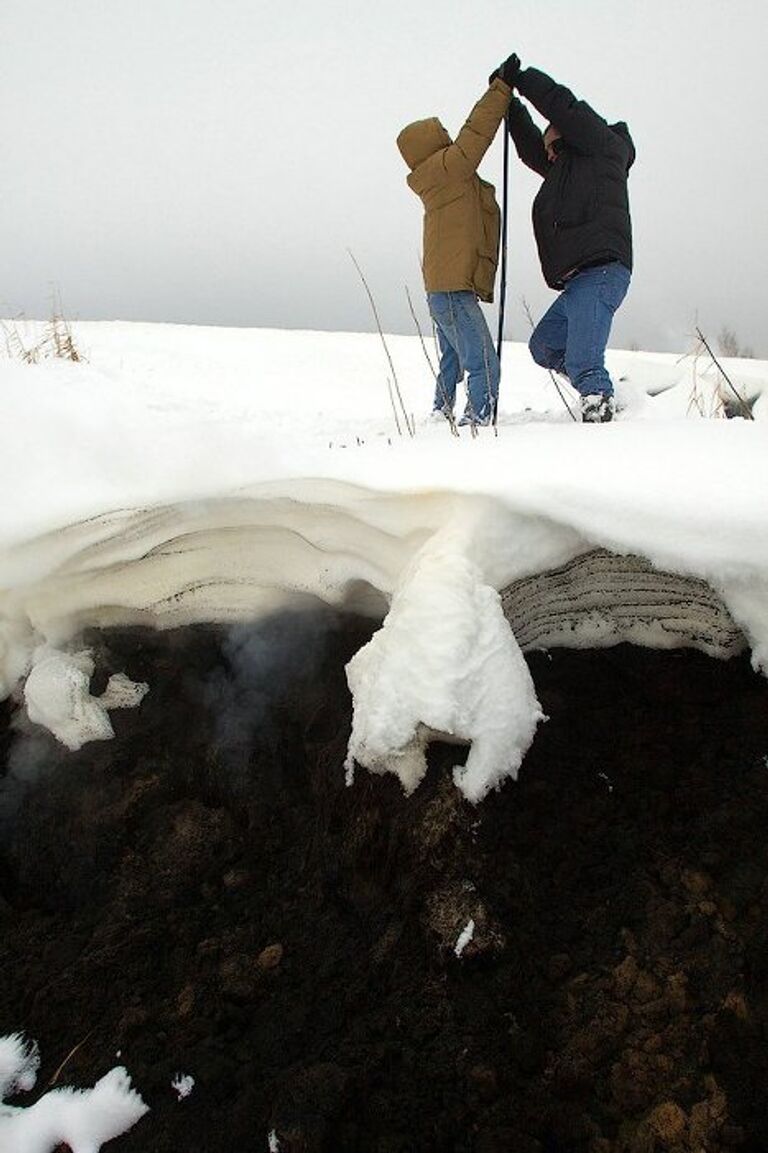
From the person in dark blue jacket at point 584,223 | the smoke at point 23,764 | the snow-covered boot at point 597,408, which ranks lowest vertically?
the smoke at point 23,764

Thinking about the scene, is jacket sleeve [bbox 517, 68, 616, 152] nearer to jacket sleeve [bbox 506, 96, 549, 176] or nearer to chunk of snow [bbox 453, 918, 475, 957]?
jacket sleeve [bbox 506, 96, 549, 176]

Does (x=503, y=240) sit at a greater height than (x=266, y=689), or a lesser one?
greater

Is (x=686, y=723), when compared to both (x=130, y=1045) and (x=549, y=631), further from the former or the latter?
(x=130, y=1045)

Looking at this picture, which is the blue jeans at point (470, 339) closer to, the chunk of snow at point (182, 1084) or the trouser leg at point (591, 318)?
the trouser leg at point (591, 318)

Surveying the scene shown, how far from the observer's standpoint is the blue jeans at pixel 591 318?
2.42 metres

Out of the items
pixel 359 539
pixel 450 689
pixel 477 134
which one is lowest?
pixel 450 689

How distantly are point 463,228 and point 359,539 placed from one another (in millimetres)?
1766

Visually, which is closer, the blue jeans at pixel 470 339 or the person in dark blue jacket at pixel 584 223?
the person in dark blue jacket at pixel 584 223

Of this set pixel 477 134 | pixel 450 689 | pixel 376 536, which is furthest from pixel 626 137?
pixel 450 689

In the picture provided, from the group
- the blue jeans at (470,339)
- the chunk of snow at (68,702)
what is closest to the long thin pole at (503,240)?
the blue jeans at (470,339)

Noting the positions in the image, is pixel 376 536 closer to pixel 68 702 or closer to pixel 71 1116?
pixel 68 702

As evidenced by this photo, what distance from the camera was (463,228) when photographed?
267 centimetres

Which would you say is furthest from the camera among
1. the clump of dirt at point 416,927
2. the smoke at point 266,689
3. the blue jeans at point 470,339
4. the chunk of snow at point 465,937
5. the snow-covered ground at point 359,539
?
the blue jeans at point 470,339

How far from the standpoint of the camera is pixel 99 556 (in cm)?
168
